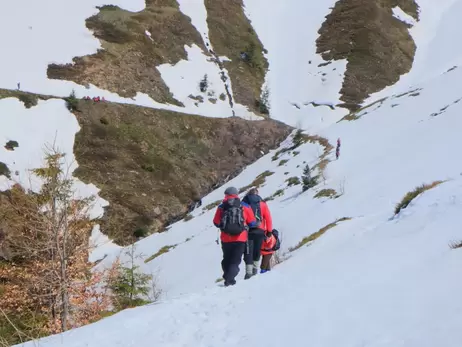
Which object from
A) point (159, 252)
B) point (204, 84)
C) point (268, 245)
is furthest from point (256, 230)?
point (204, 84)

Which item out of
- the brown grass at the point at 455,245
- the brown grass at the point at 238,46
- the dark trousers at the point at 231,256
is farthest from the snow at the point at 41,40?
the brown grass at the point at 455,245

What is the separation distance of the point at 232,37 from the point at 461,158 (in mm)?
67968

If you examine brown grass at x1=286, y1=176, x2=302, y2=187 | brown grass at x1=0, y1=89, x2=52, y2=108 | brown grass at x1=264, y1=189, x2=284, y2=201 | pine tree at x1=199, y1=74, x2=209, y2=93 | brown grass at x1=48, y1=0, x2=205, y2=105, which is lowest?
brown grass at x1=264, y1=189, x2=284, y2=201

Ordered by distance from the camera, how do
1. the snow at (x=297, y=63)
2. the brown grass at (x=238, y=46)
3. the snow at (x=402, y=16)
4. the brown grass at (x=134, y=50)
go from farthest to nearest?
the snow at (x=402, y=16) → the brown grass at (x=238, y=46) → the snow at (x=297, y=63) → the brown grass at (x=134, y=50)

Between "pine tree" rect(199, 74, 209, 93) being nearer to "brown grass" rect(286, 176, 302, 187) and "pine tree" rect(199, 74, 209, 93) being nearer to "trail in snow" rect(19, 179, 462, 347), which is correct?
"brown grass" rect(286, 176, 302, 187)

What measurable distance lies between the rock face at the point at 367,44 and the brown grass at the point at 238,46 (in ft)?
44.4

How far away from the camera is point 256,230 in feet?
32.1

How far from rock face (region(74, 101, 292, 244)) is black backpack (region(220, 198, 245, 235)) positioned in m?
28.9

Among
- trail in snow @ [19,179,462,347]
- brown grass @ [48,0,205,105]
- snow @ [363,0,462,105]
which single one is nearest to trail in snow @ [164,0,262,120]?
brown grass @ [48,0,205,105]

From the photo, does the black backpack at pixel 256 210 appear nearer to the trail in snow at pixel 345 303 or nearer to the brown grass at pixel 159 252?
the trail in snow at pixel 345 303

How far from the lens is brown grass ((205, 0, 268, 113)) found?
227 ft

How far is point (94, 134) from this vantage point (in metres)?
46.2

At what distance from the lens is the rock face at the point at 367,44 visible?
71.9 metres

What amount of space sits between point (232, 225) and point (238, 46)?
74.9 m
